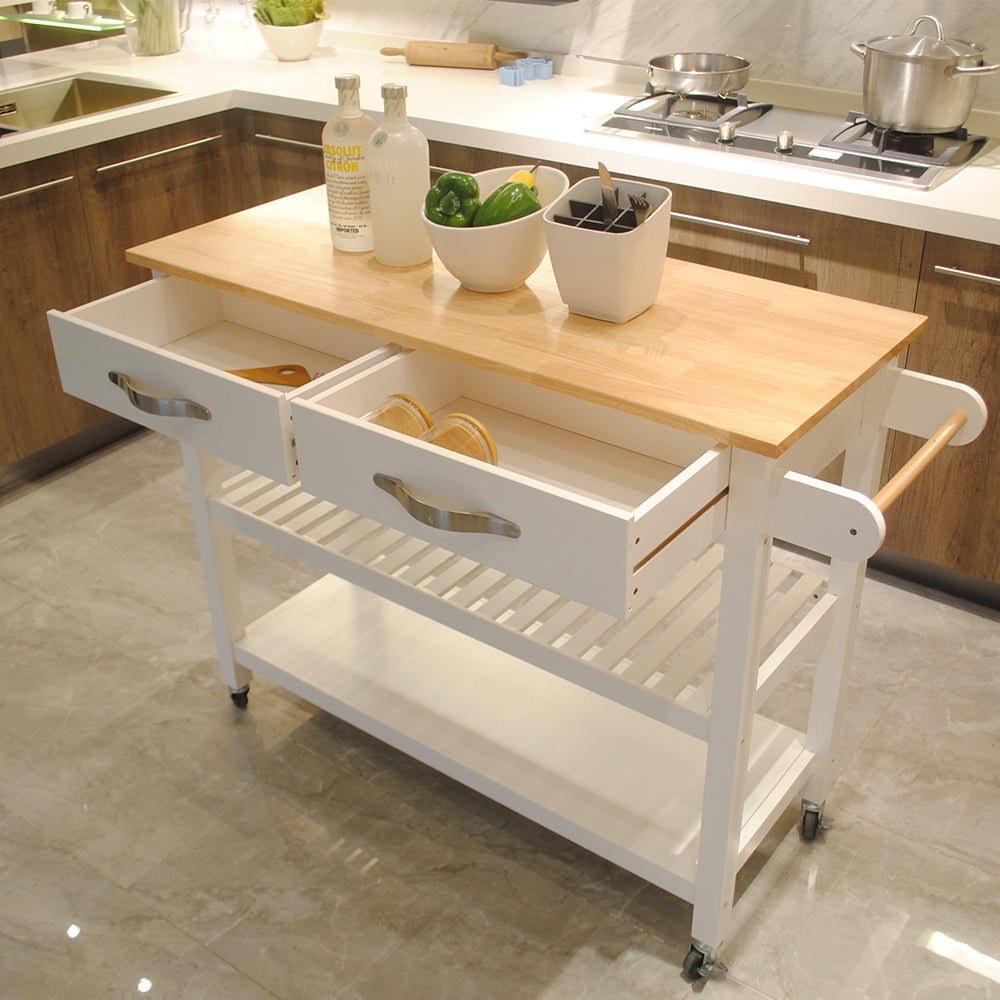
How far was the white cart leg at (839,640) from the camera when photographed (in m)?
1.54

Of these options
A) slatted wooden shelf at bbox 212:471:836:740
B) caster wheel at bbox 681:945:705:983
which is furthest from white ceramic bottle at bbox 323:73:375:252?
caster wheel at bbox 681:945:705:983

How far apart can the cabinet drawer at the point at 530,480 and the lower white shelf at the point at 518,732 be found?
0.53 m

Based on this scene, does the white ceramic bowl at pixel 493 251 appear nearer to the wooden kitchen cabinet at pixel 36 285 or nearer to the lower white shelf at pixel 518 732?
the lower white shelf at pixel 518 732

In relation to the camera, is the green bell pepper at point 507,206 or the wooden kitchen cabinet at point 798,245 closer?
the green bell pepper at point 507,206

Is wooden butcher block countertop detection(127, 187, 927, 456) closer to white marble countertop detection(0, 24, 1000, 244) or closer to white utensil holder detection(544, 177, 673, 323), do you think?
white utensil holder detection(544, 177, 673, 323)

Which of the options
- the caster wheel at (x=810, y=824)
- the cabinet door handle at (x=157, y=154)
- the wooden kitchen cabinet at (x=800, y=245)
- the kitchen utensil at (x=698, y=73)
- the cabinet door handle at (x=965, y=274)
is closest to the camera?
the caster wheel at (x=810, y=824)

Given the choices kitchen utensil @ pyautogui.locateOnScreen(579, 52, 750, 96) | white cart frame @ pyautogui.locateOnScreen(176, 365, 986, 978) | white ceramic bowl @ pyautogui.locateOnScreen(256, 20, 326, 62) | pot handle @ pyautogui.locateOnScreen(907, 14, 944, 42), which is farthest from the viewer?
white ceramic bowl @ pyautogui.locateOnScreen(256, 20, 326, 62)

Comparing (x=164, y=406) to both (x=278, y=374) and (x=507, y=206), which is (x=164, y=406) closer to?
(x=278, y=374)

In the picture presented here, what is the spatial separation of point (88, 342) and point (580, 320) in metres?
0.72

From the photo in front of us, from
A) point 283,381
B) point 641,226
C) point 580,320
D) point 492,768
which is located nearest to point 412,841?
point 492,768

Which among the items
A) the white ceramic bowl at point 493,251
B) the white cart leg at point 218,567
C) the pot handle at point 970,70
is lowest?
the white cart leg at point 218,567

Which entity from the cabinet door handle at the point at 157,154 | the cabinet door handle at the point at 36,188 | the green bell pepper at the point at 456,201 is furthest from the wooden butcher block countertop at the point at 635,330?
the cabinet door handle at the point at 157,154

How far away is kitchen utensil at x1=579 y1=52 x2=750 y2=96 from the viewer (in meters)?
2.52

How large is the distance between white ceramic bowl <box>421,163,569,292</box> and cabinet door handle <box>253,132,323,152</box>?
1456 mm
